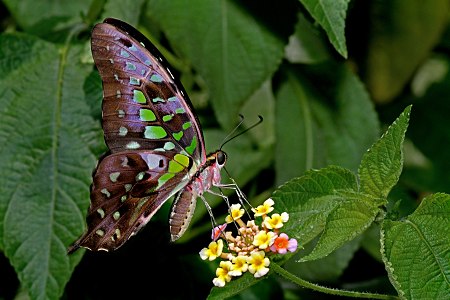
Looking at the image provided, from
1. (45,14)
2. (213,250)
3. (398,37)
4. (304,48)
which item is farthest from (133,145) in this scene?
(398,37)

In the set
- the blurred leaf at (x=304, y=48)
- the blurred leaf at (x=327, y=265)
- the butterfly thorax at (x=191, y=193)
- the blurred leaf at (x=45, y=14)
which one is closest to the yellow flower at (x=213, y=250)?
the butterfly thorax at (x=191, y=193)

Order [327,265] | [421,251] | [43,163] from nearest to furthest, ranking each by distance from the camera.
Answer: [421,251]
[43,163]
[327,265]

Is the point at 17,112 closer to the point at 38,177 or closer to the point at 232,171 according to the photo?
the point at 38,177

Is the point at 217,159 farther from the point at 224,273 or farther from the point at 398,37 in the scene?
the point at 398,37

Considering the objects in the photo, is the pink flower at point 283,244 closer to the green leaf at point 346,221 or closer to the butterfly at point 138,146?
the green leaf at point 346,221

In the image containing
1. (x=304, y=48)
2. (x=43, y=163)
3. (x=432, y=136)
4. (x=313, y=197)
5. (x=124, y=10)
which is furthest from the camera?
(x=432, y=136)

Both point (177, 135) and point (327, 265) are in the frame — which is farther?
point (327, 265)

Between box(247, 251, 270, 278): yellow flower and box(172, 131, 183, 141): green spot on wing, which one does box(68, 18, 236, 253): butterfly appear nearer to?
box(172, 131, 183, 141): green spot on wing

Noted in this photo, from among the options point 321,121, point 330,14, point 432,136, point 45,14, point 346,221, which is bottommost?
point 432,136
